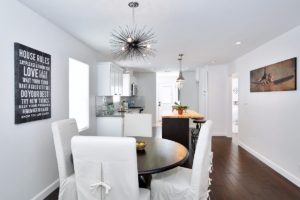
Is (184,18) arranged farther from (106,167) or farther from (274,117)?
(274,117)

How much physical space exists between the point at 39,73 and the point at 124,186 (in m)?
1.90

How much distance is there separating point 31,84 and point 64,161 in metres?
1.05

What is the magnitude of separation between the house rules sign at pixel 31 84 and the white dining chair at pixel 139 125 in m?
1.30

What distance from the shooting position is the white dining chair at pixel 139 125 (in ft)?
11.4

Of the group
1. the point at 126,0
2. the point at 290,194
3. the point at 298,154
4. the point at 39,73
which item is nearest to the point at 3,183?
the point at 39,73

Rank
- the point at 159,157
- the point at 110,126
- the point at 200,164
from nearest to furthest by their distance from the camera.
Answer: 1. the point at 200,164
2. the point at 159,157
3. the point at 110,126

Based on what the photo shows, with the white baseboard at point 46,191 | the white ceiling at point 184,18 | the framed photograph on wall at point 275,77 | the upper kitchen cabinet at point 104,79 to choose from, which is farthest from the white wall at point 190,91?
the white baseboard at point 46,191

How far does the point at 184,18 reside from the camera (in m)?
2.73

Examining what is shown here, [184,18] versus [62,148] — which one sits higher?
[184,18]

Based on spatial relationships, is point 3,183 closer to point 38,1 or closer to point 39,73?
point 39,73

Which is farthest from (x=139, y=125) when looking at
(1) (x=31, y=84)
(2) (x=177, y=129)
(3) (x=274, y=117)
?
(3) (x=274, y=117)

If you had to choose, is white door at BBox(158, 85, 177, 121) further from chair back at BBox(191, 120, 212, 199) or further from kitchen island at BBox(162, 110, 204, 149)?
chair back at BBox(191, 120, 212, 199)

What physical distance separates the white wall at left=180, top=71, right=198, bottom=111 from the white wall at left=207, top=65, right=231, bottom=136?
2127 millimetres

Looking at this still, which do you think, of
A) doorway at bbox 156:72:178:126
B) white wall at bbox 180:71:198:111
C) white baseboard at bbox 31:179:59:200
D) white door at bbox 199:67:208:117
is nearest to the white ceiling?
white baseboard at bbox 31:179:59:200
